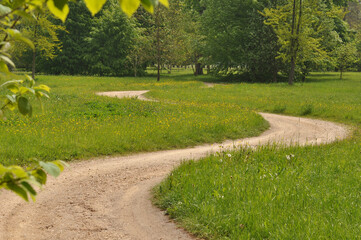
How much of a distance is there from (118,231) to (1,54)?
12.8 ft

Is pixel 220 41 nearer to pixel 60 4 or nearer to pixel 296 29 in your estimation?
pixel 296 29

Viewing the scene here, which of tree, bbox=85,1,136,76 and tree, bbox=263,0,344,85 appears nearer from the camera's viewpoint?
tree, bbox=263,0,344,85

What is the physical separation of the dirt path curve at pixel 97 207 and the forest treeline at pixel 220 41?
24.6 m

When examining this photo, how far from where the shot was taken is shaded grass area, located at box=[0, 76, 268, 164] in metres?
9.05

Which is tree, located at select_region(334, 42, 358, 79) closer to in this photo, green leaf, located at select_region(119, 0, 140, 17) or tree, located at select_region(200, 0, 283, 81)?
tree, located at select_region(200, 0, 283, 81)

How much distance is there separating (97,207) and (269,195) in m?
2.99

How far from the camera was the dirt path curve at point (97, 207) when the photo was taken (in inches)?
197

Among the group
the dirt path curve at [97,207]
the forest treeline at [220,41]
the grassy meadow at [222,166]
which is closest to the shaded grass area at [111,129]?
the grassy meadow at [222,166]

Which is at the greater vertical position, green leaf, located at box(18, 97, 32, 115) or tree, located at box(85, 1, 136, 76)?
tree, located at box(85, 1, 136, 76)

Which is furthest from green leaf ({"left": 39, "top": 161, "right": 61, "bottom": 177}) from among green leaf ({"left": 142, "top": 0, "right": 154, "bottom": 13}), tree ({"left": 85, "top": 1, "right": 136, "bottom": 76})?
tree ({"left": 85, "top": 1, "right": 136, "bottom": 76})

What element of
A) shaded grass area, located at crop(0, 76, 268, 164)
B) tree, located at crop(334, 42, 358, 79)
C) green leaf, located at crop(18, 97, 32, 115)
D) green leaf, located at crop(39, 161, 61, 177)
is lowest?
shaded grass area, located at crop(0, 76, 268, 164)

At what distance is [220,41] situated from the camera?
1619 inches

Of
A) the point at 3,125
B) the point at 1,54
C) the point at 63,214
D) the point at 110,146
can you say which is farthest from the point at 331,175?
the point at 3,125

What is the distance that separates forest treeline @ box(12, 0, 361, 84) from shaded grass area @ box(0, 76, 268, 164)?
18.1 metres
